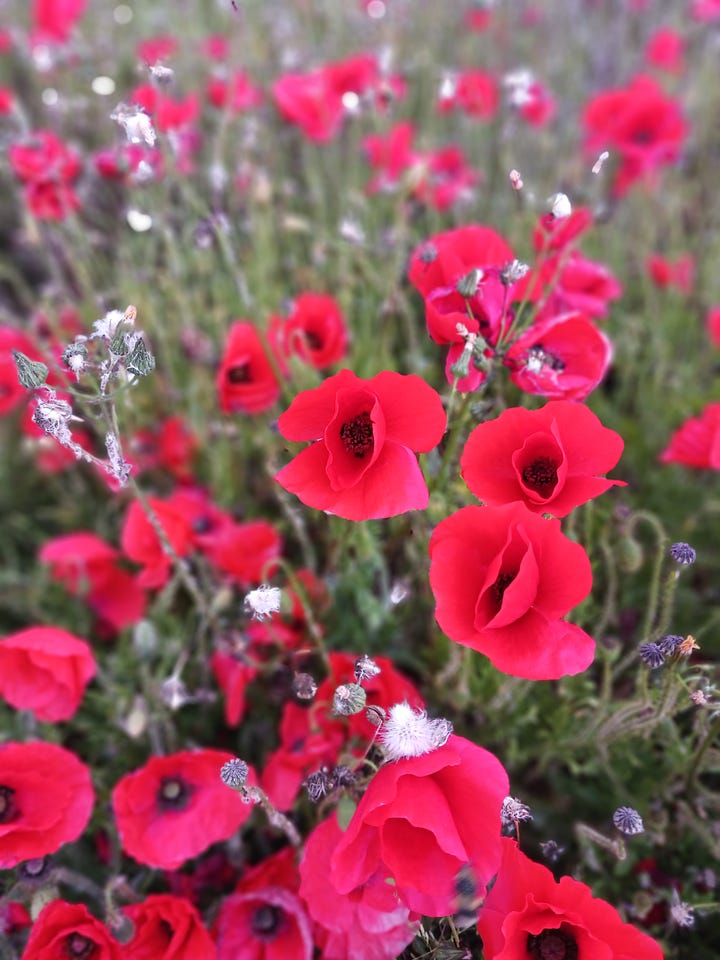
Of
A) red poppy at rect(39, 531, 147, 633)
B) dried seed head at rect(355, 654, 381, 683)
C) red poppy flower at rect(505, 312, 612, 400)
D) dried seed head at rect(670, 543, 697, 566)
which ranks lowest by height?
red poppy at rect(39, 531, 147, 633)

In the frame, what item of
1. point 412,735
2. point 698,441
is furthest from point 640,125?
point 412,735

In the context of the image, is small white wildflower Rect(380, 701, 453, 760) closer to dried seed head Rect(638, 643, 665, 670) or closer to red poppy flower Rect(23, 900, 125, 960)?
dried seed head Rect(638, 643, 665, 670)

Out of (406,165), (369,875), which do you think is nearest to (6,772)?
(369,875)

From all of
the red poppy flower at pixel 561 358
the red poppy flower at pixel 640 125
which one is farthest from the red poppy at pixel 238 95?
the red poppy flower at pixel 561 358

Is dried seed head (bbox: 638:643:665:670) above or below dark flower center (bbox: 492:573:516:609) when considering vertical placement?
below

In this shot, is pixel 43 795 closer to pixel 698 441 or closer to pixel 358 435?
pixel 358 435

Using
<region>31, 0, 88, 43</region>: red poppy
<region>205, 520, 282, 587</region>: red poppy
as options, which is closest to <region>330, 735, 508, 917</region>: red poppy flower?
<region>205, 520, 282, 587</region>: red poppy
